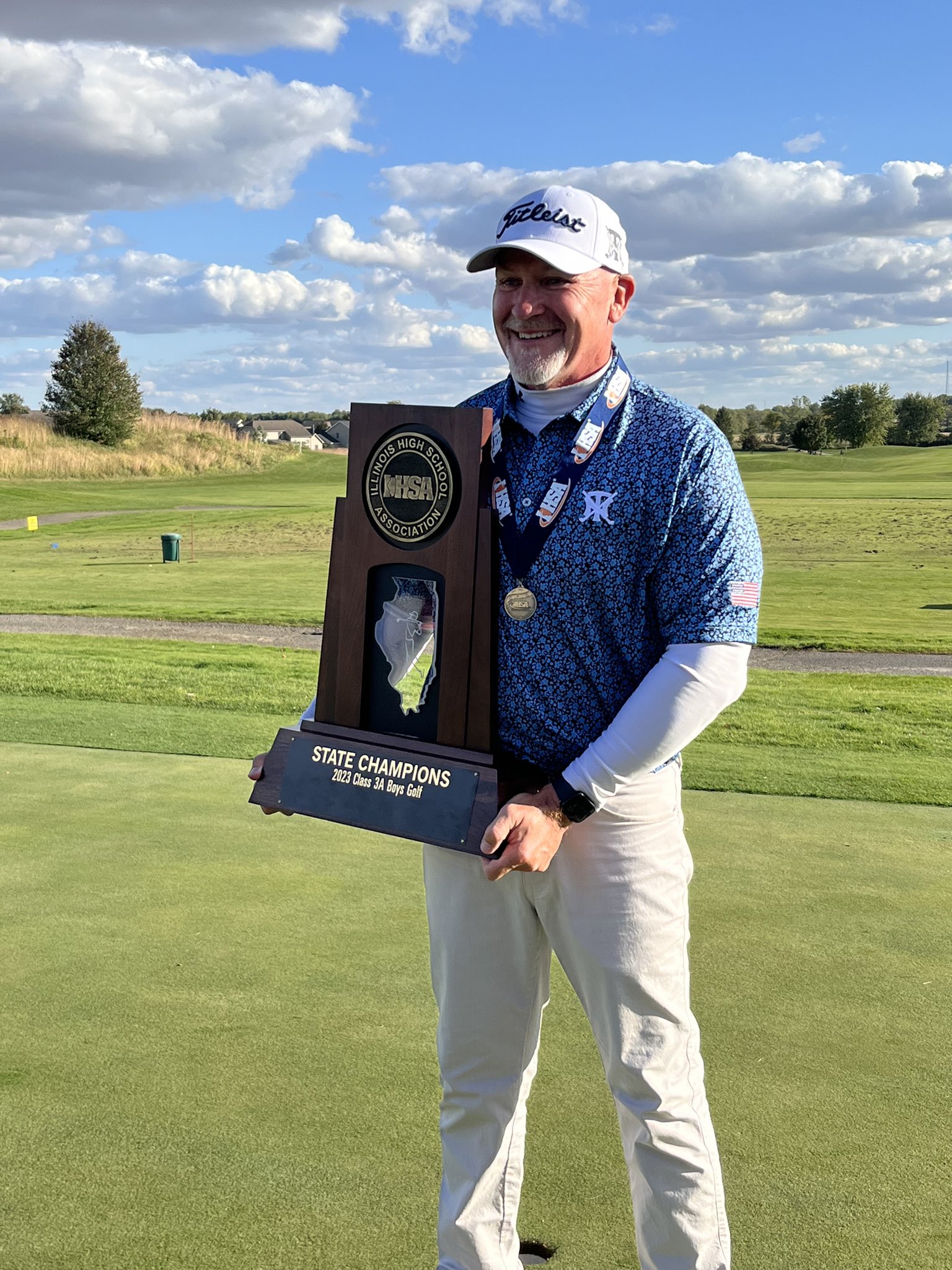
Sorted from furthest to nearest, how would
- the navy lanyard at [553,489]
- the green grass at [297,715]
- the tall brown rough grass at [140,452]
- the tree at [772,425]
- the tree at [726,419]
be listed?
1. the tree at [772,425]
2. the tree at [726,419]
3. the tall brown rough grass at [140,452]
4. the green grass at [297,715]
5. the navy lanyard at [553,489]

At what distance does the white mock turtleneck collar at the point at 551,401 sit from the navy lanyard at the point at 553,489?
5 cm

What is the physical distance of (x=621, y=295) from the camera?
2.43 meters

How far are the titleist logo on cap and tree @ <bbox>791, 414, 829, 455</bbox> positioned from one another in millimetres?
96058

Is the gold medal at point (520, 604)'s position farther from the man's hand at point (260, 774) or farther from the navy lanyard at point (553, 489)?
the man's hand at point (260, 774)

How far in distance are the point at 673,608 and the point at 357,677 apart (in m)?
0.64

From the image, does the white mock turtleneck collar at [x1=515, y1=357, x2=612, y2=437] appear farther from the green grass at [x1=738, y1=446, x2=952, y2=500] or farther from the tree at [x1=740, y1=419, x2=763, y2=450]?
the tree at [x1=740, y1=419, x2=763, y2=450]

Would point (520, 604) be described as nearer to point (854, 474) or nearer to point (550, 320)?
point (550, 320)

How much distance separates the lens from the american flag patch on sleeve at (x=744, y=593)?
2156 mm

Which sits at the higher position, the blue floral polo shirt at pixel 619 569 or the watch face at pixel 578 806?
the blue floral polo shirt at pixel 619 569

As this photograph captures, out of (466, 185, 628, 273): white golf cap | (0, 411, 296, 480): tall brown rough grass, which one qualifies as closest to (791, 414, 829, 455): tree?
(0, 411, 296, 480): tall brown rough grass

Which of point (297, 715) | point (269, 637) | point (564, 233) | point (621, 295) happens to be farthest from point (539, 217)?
point (269, 637)

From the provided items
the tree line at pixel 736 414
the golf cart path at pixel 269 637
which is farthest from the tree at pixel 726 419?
the golf cart path at pixel 269 637

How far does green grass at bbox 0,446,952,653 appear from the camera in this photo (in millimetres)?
16797

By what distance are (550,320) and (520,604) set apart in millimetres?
519
